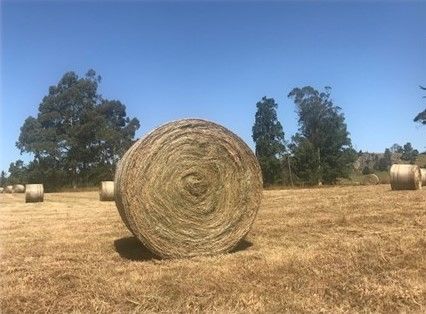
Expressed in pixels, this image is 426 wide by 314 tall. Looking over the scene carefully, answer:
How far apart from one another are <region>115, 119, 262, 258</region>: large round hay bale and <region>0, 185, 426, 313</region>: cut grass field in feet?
1.15

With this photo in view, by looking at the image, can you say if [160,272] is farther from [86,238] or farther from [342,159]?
[342,159]

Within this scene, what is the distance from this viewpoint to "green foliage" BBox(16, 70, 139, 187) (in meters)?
50.5

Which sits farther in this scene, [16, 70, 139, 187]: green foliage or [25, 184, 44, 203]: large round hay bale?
[16, 70, 139, 187]: green foliage

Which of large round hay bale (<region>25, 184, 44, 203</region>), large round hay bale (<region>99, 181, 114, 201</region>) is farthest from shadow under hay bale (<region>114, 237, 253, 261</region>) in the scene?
large round hay bale (<region>25, 184, 44, 203</region>)

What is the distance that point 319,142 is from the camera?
5334cm

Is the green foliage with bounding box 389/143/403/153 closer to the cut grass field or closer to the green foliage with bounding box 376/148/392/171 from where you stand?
the green foliage with bounding box 376/148/392/171

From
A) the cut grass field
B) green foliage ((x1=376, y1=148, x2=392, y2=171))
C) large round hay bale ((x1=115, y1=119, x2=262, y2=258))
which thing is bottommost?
the cut grass field

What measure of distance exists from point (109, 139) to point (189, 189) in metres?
45.3

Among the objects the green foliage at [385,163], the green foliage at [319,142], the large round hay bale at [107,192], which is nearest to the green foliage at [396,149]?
the green foliage at [385,163]

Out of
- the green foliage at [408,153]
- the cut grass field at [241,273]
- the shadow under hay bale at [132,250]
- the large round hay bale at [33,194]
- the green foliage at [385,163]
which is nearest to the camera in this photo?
the cut grass field at [241,273]

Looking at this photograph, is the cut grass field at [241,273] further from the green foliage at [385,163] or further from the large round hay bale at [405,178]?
the green foliage at [385,163]

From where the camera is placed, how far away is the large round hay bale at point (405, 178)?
17.4 metres

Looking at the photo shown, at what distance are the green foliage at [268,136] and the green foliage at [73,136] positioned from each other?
1322 centimetres

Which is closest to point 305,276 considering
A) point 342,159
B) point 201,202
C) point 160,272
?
point 160,272
